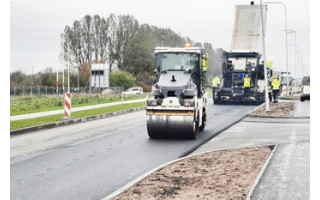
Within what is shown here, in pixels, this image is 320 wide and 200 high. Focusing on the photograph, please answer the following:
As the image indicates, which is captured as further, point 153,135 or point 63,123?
point 63,123

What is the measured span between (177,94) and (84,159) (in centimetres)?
388

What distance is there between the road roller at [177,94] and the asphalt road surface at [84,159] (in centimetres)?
42

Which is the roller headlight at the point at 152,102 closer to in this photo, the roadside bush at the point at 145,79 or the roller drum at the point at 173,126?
the roller drum at the point at 173,126

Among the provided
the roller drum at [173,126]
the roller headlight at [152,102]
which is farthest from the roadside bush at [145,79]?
the roller headlight at [152,102]

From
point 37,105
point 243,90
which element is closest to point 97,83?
point 37,105

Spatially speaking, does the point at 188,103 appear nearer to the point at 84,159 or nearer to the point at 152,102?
the point at 152,102

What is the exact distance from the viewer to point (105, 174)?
7.83 m

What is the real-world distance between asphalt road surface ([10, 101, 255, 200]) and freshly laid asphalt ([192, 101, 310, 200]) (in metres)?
0.84

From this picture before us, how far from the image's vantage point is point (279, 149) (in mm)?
9719

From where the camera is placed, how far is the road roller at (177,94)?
→ 1187 cm

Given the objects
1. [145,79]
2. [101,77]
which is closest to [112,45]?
[145,79]

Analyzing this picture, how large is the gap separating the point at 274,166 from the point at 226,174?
3.77ft

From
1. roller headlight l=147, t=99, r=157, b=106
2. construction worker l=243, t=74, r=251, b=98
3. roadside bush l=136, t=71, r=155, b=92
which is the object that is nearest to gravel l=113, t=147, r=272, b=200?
roller headlight l=147, t=99, r=157, b=106

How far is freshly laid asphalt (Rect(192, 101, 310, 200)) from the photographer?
615 centimetres
